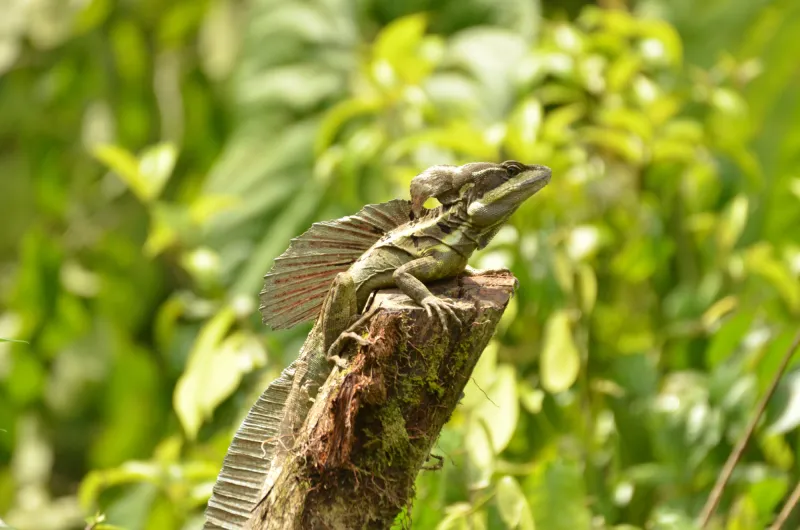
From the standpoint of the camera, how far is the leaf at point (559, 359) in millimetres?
2418

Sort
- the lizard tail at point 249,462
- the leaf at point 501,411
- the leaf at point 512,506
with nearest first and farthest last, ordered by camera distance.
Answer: the lizard tail at point 249,462 → the leaf at point 512,506 → the leaf at point 501,411

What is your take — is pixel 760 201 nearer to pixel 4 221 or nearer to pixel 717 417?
pixel 717 417

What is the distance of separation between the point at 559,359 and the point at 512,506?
68 cm

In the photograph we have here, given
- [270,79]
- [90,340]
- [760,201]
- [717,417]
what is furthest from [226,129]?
[717,417]

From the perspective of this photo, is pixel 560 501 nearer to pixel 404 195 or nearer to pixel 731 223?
pixel 404 195

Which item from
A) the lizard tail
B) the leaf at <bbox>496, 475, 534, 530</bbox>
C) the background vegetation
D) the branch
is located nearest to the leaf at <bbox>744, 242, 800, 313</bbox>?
the background vegetation

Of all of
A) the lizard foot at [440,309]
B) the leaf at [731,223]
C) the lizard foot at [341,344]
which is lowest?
the lizard foot at [341,344]

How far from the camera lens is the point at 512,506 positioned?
1.85m

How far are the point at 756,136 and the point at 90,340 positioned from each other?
326 centimetres

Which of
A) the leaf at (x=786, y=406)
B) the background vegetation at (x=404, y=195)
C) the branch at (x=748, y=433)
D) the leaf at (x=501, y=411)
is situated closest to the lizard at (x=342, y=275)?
the background vegetation at (x=404, y=195)

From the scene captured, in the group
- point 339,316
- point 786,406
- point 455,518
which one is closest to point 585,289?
point 786,406

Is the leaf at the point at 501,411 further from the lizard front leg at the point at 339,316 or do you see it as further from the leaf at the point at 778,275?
the leaf at the point at 778,275

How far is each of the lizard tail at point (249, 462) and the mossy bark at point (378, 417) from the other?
6 cm

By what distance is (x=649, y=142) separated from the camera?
10.5ft
